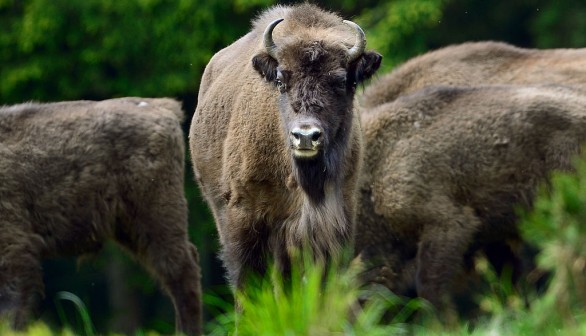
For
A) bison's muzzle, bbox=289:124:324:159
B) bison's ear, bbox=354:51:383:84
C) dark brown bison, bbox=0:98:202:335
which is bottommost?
dark brown bison, bbox=0:98:202:335

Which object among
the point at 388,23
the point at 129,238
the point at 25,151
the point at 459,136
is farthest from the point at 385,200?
the point at 388,23

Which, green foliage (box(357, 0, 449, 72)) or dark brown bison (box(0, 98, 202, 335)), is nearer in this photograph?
dark brown bison (box(0, 98, 202, 335))

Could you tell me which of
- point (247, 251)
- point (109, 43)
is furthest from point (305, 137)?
point (109, 43)

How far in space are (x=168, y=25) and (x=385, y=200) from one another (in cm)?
612

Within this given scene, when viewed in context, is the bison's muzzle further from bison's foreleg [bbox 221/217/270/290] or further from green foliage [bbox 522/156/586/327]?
green foliage [bbox 522/156/586/327]

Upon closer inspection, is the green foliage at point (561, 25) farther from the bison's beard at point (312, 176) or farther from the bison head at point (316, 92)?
the bison's beard at point (312, 176)

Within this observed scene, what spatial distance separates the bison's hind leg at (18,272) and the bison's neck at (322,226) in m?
2.67

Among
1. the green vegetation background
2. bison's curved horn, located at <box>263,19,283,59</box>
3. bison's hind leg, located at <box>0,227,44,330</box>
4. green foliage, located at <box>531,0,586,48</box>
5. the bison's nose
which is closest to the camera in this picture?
the bison's nose

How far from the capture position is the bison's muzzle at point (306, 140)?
6945mm

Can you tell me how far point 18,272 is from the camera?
927 centimetres

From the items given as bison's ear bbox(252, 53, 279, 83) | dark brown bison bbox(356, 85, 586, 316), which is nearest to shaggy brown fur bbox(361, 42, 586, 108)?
dark brown bison bbox(356, 85, 586, 316)

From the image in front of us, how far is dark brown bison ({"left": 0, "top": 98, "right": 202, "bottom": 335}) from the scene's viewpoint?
368 inches

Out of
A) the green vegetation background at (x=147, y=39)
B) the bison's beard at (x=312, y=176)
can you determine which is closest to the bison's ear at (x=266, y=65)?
the bison's beard at (x=312, y=176)

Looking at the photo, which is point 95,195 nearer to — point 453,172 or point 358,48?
point 453,172
